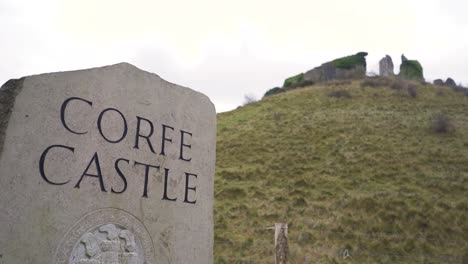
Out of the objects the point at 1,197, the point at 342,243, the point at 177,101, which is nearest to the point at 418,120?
the point at 342,243

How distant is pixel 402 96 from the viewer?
30.7 metres

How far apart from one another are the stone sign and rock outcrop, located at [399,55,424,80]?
141 ft

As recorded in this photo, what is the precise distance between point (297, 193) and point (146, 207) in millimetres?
13370

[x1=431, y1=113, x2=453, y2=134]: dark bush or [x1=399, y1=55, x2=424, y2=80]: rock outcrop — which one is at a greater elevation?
[x1=399, y1=55, x2=424, y2=80]: rock outcrop

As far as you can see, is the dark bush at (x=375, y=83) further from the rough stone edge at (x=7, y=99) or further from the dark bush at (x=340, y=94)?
the rough stone edge at (x=7, y=99)

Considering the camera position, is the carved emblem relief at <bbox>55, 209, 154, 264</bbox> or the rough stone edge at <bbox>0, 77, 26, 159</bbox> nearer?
the rough stone edge at <bbox>0, 77, 26, 159</bbox>

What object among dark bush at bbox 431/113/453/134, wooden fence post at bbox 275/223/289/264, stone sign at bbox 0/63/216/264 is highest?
dark bush at bbox 431/113/453/134

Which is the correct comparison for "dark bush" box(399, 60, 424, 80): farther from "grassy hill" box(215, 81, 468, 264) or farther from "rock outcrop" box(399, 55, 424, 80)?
"grassy hill" box(215, 81, 468, 264)

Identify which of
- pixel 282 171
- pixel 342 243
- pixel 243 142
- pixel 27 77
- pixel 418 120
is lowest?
pixel 342 243

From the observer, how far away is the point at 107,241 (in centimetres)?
319

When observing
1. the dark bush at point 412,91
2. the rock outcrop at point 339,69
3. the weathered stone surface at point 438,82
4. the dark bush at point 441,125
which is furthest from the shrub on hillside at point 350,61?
the dark bush at point 441,125

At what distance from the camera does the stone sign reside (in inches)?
114

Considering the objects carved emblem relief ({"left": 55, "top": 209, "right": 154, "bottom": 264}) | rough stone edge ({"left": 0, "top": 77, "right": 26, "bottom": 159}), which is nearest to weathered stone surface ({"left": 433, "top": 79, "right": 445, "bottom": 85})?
carved emblem relief ({"left": 55, "top": 209, "right": 154, "bottom": 264})

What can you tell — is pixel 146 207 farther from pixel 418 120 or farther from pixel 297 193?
pixel 418 120
